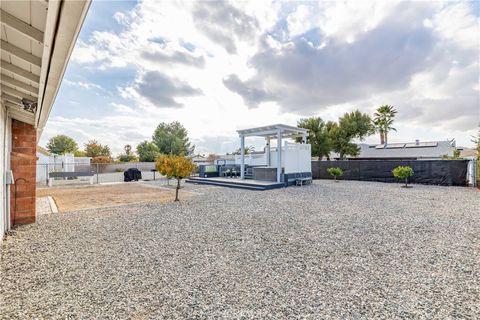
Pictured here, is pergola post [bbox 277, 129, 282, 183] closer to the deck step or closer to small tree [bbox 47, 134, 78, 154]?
the deck step

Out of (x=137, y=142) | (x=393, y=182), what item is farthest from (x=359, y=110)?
(x=137, y=142)

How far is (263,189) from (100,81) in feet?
29.3

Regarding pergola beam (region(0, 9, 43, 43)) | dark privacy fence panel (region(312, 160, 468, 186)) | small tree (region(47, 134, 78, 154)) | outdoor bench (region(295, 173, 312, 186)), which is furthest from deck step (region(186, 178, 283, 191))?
small tree (region(47, 134, 78, 154))

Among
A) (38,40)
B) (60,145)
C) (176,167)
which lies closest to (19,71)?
(38,40)

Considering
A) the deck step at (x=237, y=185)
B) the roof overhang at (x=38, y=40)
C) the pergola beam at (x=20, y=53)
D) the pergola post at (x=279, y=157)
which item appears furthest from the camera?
the pergola post at (x=279, y=157)

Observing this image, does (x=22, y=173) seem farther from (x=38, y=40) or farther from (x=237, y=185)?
(x=237, y=185)

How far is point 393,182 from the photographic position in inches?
588

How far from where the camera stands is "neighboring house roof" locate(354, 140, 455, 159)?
87.7ft

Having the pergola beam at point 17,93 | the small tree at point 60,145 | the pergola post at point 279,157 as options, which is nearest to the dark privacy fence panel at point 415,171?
the pergola post at point 279,157

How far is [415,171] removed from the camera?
14250 mm

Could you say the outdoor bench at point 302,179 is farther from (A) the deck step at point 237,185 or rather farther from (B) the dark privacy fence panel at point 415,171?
(B) the dark privacy fence panel at point 415,171

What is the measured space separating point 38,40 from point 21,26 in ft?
0.39

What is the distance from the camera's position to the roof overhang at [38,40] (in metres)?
1.33

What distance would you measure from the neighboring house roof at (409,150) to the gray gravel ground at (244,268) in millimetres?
26912
